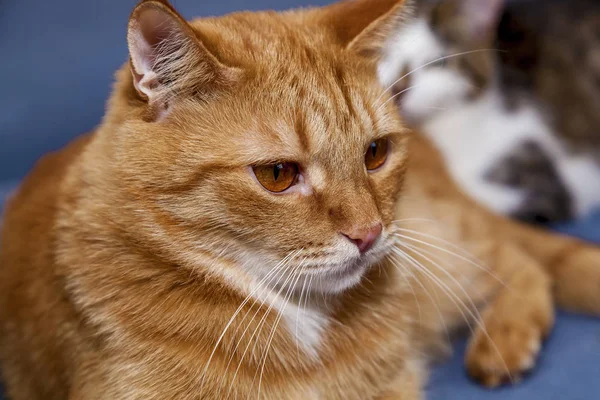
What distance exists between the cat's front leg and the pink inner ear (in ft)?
3.15

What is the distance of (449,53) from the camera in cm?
235

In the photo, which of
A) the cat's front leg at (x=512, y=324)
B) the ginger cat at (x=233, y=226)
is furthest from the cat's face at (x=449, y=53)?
the ginger cat at (x=233, y=226)

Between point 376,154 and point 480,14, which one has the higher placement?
point 480,14

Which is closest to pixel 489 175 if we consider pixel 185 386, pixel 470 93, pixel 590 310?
pixel 470 93

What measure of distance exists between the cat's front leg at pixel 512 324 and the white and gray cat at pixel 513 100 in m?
0.51

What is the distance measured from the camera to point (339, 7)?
1.34 meters

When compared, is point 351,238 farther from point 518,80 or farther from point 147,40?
point 518,80

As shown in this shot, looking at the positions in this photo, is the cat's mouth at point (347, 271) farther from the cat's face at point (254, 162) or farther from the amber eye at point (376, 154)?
the amber eye at point (376, 154)

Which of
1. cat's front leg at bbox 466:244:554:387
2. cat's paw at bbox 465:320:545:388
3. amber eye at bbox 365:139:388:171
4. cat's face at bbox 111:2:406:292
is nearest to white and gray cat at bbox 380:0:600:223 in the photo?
cat's front leg at bbox 466:244:554:387

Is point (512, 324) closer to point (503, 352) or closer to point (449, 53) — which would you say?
point (503, 352)

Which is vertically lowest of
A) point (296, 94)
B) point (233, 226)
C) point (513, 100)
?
point (513, 100)

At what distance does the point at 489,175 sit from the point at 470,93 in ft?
1.07

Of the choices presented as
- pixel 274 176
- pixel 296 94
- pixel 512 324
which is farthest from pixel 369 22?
pixel 512 324

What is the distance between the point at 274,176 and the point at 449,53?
1470mm
